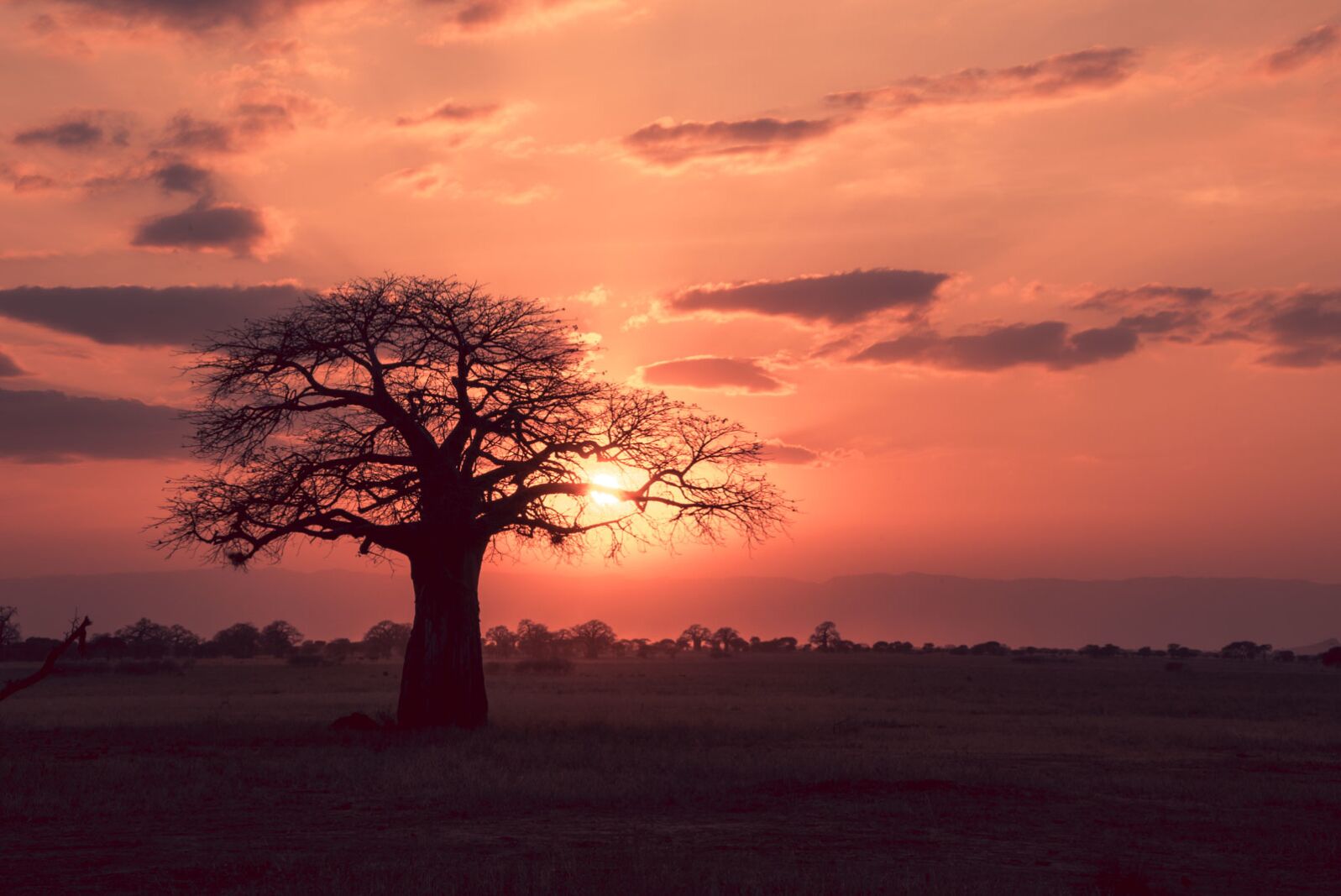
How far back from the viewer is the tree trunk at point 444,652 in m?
23.4

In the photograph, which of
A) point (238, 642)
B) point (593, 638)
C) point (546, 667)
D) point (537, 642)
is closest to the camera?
point (546, 667)

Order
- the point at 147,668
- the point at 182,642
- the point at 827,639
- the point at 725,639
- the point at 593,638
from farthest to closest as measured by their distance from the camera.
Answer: the point at 827,639 → the point at 725,639 → the point at 593,638 → the point at 182,642 → the point at 147,668

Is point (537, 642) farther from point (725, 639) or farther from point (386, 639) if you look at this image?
point (725, 639)

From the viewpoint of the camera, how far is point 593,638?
108 meters

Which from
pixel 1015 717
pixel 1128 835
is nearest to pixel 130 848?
pixel 1128 835

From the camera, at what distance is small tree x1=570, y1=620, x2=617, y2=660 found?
107438 mm

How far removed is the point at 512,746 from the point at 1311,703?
32.0 metres

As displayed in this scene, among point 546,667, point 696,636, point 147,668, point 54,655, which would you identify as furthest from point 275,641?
point 54,655

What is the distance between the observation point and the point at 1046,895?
1025cm

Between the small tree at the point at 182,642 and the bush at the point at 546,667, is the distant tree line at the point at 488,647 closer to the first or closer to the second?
the small tree at the point at 182,642

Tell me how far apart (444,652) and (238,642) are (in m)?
86.3

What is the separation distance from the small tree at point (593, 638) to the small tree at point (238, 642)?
2658 cm

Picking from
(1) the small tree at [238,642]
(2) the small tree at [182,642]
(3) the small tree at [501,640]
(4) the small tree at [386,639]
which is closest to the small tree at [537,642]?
(3) the small tree at [501,640]

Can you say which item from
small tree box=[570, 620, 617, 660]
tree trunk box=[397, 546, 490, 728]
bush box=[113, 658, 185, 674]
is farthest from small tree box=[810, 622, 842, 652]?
tree trunk box=[397, 546, 490, 728]
